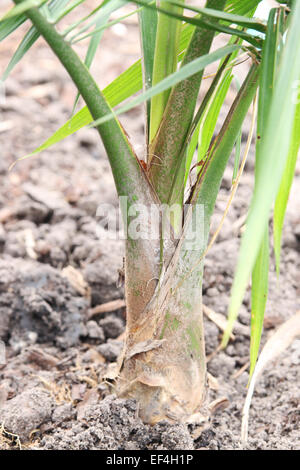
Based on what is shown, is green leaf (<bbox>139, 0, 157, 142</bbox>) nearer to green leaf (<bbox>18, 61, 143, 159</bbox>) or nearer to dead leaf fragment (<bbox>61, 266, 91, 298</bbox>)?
green leaf (<bbox>18, 61, 143, 159</bbox>)

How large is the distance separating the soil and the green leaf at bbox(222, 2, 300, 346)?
11.9 inches

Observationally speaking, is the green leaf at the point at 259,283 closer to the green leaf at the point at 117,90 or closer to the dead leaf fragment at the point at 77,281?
the green leaf at the point at 117,90

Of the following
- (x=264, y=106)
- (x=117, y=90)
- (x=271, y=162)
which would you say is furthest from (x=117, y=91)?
(x=271, y=162)

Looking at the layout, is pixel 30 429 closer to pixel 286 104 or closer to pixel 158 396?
pixel 158 396

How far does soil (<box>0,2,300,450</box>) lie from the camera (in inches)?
29.2

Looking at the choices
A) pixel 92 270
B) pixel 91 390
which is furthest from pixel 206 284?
pixel 91 390

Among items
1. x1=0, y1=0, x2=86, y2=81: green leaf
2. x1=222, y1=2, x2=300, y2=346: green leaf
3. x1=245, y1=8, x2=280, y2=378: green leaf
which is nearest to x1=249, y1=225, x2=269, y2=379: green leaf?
x1=245, y1=8, x2=280, y2=378: green leaf

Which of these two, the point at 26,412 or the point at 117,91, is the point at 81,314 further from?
the point at 117,91

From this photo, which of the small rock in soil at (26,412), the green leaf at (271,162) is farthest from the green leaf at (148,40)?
the small rock in soil at (26,412)

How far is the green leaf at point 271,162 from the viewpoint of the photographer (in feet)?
1.21

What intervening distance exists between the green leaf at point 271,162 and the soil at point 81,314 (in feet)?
0.99
